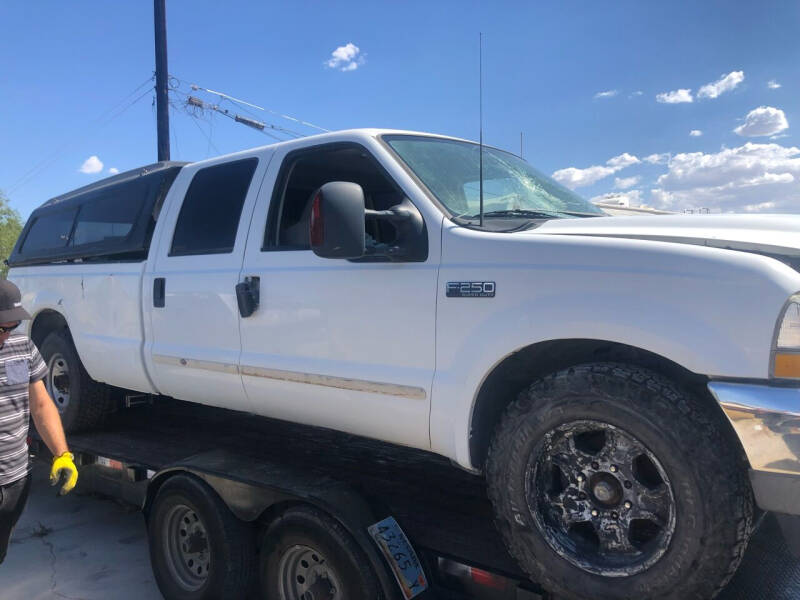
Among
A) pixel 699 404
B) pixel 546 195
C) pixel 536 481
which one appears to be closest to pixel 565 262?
pixel 699 404

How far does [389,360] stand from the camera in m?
2.83

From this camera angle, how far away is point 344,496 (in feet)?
9.29

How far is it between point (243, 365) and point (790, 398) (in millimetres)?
2482

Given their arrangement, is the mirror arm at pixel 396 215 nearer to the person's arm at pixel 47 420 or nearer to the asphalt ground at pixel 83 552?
the asphalt ground at pixel 83 552

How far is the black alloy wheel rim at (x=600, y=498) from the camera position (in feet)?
7.09

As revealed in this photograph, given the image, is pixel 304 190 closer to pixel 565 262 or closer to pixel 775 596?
pixel 565 262

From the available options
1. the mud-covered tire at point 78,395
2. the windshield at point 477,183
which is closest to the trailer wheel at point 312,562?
the windshield at point 477,183

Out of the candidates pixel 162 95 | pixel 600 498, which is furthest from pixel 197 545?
pixel 162 95

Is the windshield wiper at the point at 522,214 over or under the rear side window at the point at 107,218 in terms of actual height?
under

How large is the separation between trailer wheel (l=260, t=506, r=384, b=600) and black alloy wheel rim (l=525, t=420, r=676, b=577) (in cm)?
75

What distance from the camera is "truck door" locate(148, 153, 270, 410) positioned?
3551 millimetres

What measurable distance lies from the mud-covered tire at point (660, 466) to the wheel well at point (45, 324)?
13.3ft

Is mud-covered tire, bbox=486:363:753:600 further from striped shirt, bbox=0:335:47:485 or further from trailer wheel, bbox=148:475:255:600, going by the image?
striped shirt, bbox=0:335:47:485

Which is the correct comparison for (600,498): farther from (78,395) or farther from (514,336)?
(78,395)
